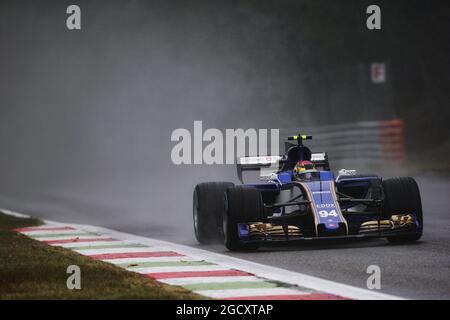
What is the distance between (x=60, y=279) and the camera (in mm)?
8922

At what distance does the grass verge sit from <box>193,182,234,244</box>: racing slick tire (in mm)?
1601

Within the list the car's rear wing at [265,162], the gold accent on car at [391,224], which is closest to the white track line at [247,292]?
the gold accent on car at [391,224]

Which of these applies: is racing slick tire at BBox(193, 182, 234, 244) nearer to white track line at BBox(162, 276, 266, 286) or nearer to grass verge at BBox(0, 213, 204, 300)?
grass verge at BBox(0, 213, 204, 300)

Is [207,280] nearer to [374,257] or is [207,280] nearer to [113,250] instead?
[374,257]

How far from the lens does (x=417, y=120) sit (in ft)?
125

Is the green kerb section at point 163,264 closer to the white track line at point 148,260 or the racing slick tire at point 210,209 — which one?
the white track line at point 148,260

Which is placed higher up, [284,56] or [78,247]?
[284,56]

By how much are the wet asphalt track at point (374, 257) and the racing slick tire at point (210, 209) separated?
0.66 ft

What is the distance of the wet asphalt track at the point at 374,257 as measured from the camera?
27.6 feet

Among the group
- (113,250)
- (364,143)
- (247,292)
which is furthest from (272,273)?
(364,143)

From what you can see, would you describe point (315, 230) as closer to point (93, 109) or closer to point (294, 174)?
point (294, 174)
